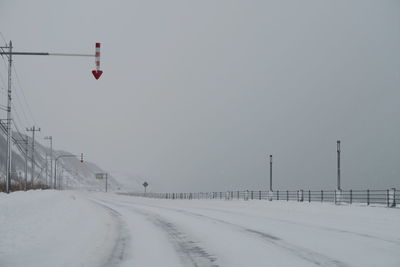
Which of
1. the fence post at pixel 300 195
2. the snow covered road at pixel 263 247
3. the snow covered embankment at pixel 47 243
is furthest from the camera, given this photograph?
the fence post at pixel 300 195

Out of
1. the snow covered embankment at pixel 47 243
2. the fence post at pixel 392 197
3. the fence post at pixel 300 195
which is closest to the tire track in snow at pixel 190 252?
the snow covered embankment at pixel 47 243

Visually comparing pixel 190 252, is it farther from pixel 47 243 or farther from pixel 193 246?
pixel 47 243

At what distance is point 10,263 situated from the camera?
9.54 meters

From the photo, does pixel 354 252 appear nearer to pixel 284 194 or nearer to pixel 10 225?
pixel 10 225

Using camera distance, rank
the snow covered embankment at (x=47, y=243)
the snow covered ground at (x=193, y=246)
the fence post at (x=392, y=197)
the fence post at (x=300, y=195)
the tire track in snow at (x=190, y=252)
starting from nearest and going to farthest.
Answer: the tire track in snow at (x=190, y=252) → the snow covered ground at (x=193, y=246) → the snow covered embankment at (x=47, y=243) → the fence post at (x=392, y=197) → the fence post at (x=300, y=195)

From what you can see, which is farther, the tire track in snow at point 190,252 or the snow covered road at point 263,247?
the snow covered road at point 263,247

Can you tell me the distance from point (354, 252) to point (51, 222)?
12840 millimetres

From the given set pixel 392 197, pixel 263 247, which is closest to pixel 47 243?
pixel 263 247

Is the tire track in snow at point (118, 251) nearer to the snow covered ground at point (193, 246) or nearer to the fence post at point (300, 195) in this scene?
the snow covered ground at point (193, 246)

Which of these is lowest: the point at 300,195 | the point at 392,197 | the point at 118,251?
the point at 300,195

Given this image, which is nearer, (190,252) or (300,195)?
(190,252)

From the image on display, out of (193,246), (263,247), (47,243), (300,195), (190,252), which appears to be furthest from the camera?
(300,195)

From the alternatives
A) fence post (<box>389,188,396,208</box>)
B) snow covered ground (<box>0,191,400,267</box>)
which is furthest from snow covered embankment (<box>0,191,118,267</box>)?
fence post (<box>389,188,396,208</box>)

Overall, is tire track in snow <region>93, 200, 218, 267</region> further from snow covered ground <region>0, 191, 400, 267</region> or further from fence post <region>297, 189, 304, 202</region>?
fence post <region>297, 189, 304, 202</region>
